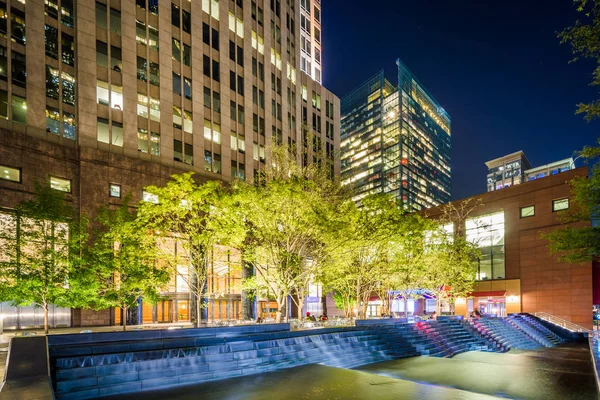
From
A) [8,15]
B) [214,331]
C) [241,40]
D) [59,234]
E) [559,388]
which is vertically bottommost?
[559,388]

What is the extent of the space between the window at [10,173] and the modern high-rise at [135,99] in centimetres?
7

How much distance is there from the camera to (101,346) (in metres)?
13.5

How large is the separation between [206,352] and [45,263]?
11.9m

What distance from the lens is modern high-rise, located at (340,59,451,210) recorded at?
6575 inches

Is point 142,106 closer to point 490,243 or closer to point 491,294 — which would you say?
point 490,243

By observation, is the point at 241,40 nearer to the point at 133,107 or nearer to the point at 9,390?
the point at 133,107

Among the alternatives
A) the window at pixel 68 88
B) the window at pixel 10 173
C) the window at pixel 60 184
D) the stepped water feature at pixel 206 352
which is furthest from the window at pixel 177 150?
the stepped water feature at pixel 206 352

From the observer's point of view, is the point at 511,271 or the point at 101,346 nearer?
the point at 101,346

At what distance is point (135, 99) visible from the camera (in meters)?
37.4

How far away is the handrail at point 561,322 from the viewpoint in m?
41.8

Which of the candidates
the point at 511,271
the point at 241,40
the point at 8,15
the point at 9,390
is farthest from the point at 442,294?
the point at 8,15

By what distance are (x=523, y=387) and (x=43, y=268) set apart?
23.0 metres

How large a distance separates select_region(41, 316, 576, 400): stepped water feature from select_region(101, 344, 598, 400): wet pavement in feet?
2.42

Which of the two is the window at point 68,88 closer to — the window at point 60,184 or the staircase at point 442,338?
the window at point 60,184
